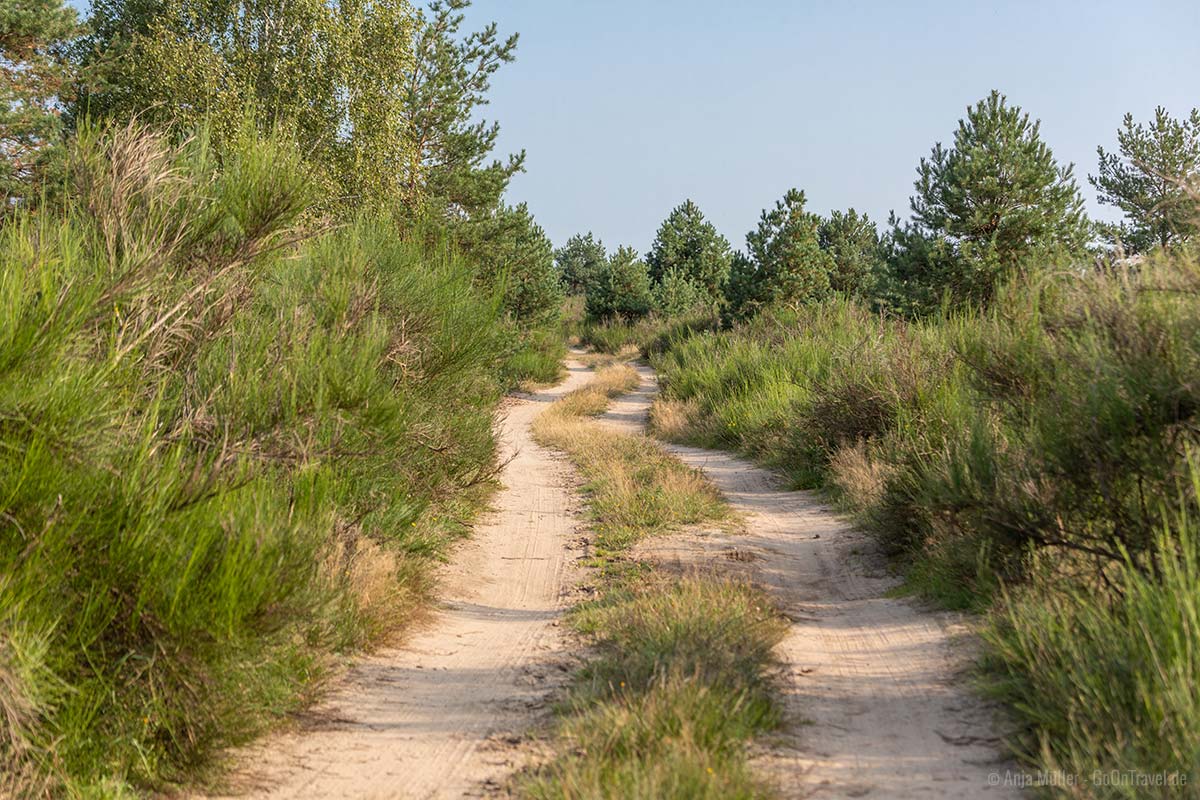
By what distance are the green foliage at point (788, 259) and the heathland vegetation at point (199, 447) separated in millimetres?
16102

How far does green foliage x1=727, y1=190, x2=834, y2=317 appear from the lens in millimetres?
25562

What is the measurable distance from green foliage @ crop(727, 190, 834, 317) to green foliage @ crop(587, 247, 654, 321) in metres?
16.5

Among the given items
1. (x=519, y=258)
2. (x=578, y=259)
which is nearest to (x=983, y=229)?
(x=519, y=258)

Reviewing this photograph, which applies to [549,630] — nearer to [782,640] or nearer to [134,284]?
[782,640]

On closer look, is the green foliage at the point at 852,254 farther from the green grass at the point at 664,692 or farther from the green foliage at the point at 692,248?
the green grass at the point at 664,692

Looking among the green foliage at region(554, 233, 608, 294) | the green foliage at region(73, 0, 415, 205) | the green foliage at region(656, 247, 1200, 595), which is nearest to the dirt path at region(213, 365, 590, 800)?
the green foliage at region(656, 247, 1200, 595)

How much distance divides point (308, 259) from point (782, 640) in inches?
194

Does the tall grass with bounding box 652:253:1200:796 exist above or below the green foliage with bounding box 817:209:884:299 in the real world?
below

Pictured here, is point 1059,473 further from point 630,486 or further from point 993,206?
point 993,206

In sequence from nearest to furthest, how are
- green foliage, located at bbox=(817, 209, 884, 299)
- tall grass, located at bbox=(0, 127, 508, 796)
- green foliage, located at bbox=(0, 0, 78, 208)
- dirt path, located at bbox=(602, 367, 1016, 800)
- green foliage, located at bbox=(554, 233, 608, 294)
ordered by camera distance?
tall grass, located at bbox=(0, 127, 508, 796)
dirt path, located at bbox=(602, 367, 1016, 800)
green foliage, located at bbox=(0, 0, 78, 208)
green foliage, located at bbox=(817, 209, 884, 299)
green foliage, located at bbox=(554, 233, 608, 294)

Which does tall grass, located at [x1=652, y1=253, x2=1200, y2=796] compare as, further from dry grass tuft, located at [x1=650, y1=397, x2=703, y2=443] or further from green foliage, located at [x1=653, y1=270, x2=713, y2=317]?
green foliage, located at [x1=653, y1=270, x2=713, y2=317]

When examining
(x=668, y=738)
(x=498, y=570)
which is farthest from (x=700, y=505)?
(x=668, y=738)

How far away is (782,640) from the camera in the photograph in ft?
19.8

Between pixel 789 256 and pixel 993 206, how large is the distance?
8052 mm
